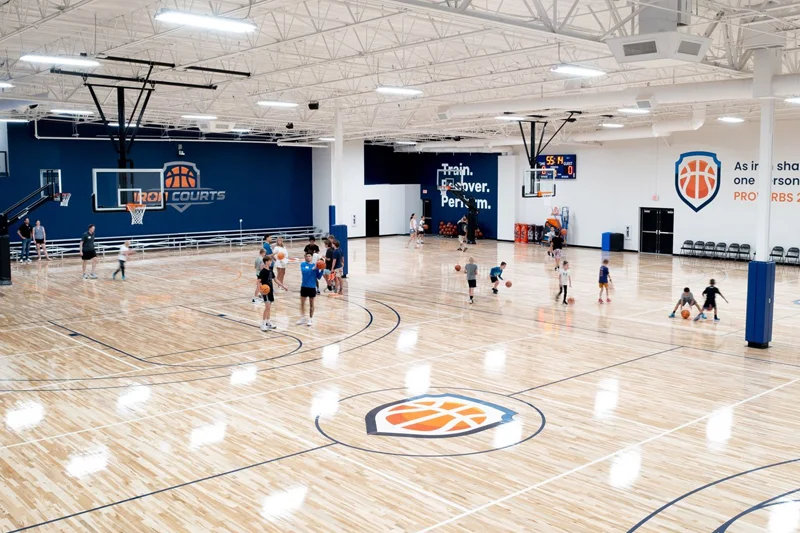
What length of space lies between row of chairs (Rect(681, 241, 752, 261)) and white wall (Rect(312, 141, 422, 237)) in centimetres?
1654

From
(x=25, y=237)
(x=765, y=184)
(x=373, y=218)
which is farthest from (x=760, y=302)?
(x=373, y=218)

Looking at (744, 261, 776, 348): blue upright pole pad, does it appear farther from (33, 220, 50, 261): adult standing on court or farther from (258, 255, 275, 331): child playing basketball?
(33, 220, 50, 261): adult standing on court

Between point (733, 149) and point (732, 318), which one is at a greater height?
point (733, 149)

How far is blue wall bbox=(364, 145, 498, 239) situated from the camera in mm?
39906

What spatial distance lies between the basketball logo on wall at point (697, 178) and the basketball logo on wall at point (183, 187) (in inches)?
849

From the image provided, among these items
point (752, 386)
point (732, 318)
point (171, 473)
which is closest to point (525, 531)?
point (171, 473)

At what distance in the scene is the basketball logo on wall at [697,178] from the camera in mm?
30391

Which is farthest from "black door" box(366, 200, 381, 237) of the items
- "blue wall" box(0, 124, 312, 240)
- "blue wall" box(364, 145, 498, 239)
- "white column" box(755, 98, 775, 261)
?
"white column" box(755, 98, 775, 261)

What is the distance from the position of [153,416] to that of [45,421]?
141cm

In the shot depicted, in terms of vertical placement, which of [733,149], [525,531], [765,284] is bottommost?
[525,531]

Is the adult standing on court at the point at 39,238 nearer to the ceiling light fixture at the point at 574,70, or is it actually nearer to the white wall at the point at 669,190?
the white wall at the point at 669,190

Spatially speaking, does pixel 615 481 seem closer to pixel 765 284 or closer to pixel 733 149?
pixel 765 284

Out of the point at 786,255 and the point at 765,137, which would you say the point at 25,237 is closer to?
the point at 765,137

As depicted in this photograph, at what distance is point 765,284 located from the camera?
47.5 ft
